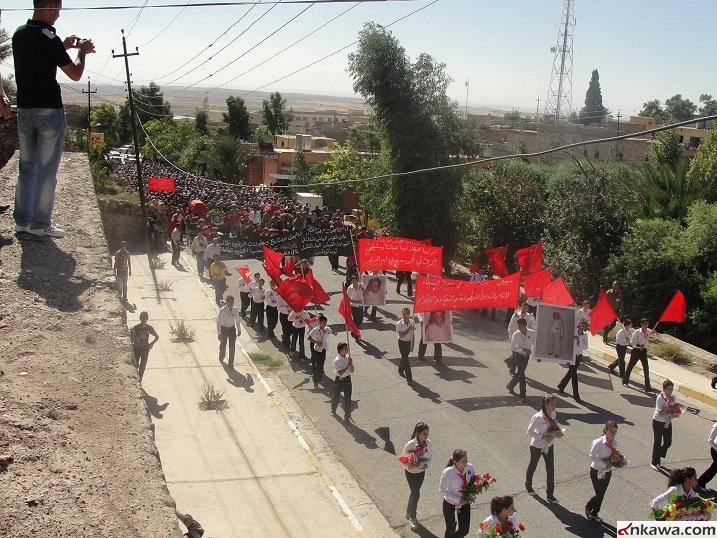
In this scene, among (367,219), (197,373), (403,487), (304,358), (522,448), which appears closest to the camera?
(403,487)

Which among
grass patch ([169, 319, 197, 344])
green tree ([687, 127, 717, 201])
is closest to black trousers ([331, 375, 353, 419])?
grass patch ([169, 319, 197, 344])

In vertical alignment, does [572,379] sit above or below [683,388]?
above

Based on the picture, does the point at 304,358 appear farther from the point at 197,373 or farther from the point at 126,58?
the point at 126,58

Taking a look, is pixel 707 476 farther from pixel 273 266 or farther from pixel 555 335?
pixel 273 266

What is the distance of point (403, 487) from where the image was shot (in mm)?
10383

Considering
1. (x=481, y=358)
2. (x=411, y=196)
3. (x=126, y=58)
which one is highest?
(x=126, y=58)

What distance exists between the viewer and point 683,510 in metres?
7.67

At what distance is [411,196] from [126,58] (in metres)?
12.1

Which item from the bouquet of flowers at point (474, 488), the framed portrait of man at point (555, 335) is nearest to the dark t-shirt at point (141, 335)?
the bouquet of flowers at point (474, 488)

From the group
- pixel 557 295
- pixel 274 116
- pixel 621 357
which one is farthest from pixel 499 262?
pixel 274 116

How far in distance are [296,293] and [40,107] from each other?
9589mm

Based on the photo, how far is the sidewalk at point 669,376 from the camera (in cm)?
1520

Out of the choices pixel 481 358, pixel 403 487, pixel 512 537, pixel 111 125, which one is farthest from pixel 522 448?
pixel 111 125

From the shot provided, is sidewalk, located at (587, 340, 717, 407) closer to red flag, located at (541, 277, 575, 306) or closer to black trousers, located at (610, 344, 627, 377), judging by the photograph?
black trousers, located at (610, 344, 627, 377)
